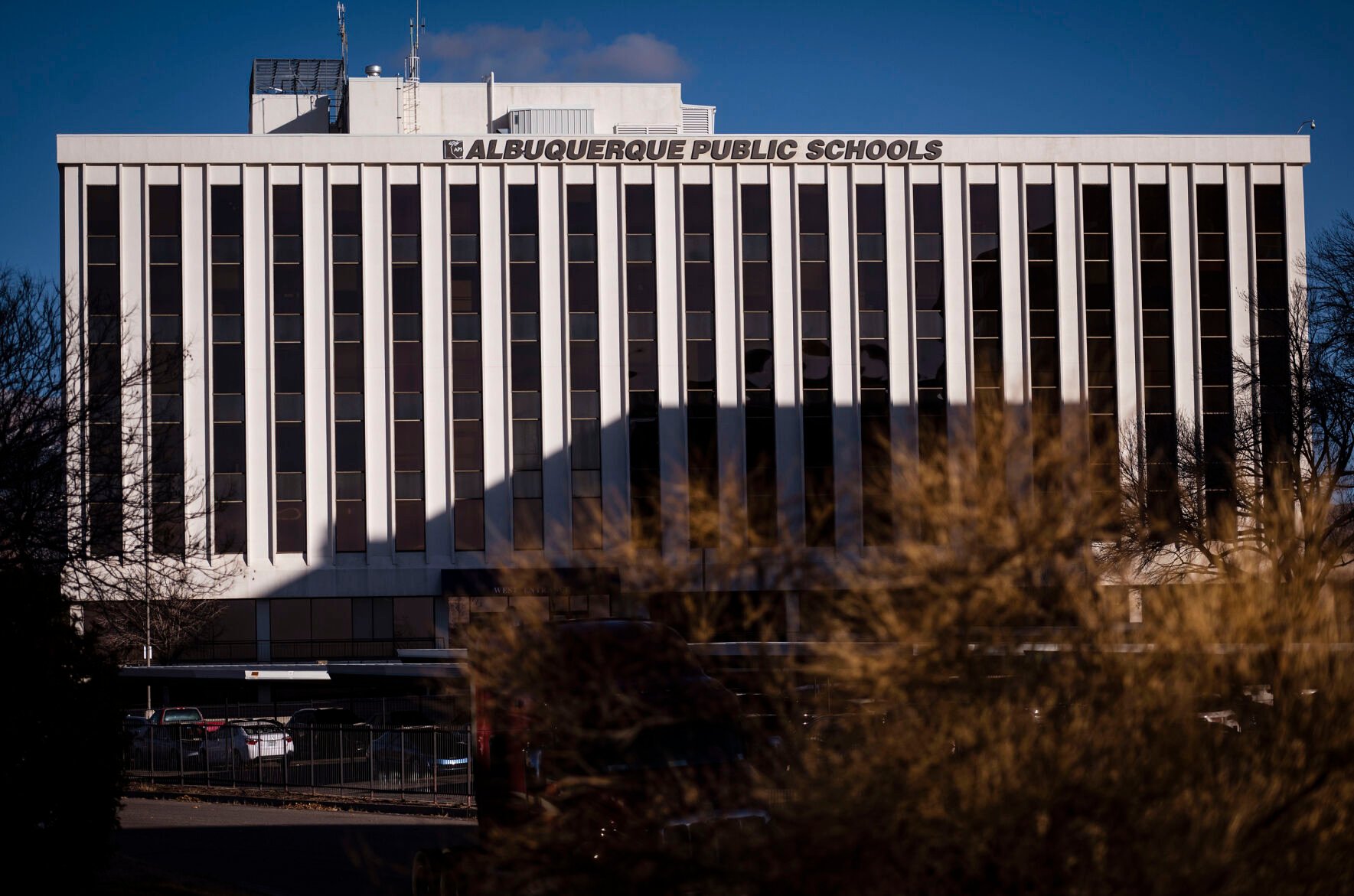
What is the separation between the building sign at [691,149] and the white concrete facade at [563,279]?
0.79ft

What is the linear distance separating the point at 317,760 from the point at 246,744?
268 centimetres

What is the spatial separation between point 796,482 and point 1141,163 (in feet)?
62.0

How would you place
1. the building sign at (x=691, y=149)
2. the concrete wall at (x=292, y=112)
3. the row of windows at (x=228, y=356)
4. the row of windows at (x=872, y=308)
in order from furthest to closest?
the concrete wall at (x=292, y=112)
the building sign at (x=691, y=149)
the row of windows at (x=872, y=308)
the row of windows at (x=228, y=356)

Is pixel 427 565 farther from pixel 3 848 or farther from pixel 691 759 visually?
pixel 691 759

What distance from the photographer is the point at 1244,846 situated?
6.12 metres

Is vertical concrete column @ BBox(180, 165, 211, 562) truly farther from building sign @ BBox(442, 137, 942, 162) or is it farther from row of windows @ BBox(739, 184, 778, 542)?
row of windows @ BBox(739, 184, 778, 542)

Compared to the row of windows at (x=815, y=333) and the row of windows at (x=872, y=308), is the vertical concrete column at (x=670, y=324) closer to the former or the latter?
the row of windows at (x=815, y=333)

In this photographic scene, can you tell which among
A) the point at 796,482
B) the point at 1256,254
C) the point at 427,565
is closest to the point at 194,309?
the point at 427,565

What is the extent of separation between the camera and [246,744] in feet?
96.7

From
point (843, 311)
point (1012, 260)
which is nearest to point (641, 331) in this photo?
point (843, 311)

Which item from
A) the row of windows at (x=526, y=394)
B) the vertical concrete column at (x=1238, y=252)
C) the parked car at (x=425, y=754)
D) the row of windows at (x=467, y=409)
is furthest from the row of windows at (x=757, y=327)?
the parked car at (x=425, y=754)

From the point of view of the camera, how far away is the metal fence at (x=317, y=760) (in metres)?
26.0

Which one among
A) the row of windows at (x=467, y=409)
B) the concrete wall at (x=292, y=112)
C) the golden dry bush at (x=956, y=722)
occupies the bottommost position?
the golden dry bush at (x=956, y=722)

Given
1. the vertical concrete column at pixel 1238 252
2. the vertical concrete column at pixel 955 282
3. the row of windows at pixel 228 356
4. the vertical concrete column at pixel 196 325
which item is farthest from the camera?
the vertical concrete column at pixel 1238 252
